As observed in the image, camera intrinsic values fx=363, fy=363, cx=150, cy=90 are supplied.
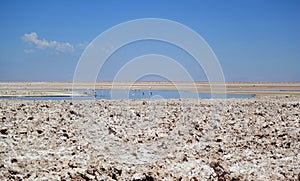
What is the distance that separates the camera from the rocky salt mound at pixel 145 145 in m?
6.42

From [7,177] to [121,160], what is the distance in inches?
81.6

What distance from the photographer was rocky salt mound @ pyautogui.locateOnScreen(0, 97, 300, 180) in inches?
253

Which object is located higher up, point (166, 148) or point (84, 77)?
point (84, 77)

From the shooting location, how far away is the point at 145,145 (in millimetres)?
8305

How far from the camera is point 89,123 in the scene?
9.59 metres

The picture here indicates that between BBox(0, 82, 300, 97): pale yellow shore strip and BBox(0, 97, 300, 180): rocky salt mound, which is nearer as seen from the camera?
BBox(0, 97, 300, 180): rocky salt mound

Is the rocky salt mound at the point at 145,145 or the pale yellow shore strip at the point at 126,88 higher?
the pale yellow shore strip at the point at 126,88

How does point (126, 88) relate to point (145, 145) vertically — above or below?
above

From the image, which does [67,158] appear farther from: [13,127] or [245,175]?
[245,175]

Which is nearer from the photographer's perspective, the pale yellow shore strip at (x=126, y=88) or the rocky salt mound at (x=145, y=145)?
the rocky salt mound at (x=145, y=145)

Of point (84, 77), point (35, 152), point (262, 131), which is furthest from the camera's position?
point (84, 77)

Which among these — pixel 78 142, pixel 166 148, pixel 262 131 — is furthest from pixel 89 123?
pixel 262 131

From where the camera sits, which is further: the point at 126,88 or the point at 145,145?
the point at 126,88

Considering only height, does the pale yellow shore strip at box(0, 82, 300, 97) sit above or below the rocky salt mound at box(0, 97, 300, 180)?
above
